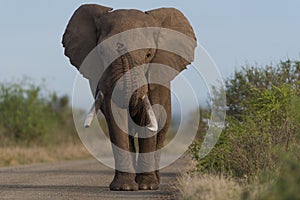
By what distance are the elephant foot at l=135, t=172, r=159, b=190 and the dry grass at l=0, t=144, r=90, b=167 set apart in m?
11.1

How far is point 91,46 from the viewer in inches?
666

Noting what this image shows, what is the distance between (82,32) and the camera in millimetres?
17172

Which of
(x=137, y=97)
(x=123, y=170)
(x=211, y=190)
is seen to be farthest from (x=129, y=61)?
(x=211, y=190)

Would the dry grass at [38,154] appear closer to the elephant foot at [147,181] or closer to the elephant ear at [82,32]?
the elephant ear at [82,32]

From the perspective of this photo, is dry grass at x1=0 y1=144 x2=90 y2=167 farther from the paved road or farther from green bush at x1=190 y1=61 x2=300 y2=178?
green bush at x1=190 y1=61 x2=300 y2=178

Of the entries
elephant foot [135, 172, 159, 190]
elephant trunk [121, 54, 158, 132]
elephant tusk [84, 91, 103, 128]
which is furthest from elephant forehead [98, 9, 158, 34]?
elephant foot [135, 172, 159, 190]

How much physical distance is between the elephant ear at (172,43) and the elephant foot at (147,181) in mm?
1584

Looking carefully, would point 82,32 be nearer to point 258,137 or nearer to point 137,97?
point 137,97

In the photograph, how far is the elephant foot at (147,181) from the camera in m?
15.8

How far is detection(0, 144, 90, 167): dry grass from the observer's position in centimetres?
2791

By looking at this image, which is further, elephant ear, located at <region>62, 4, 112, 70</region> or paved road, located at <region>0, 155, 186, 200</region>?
elephant ear, located at <region>62, 4, 112, 70</region>

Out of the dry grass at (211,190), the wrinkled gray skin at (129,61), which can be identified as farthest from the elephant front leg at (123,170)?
the dry grass at (211,190)

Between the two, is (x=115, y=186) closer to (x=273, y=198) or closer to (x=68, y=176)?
(x=68, y=176)

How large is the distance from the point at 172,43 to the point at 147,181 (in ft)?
9.78
